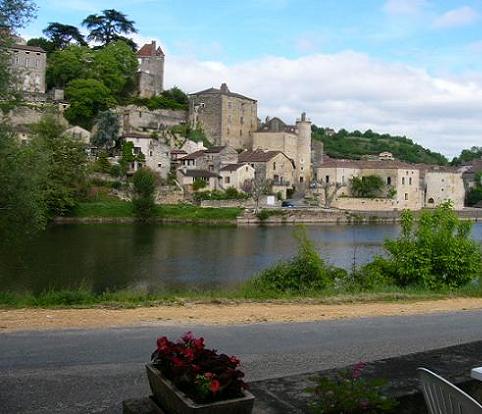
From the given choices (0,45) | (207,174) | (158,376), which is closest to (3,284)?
(0,45)

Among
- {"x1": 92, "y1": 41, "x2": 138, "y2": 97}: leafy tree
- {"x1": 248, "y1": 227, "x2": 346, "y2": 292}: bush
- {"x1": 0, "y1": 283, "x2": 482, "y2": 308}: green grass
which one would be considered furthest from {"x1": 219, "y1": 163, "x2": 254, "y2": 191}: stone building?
{"x1": 0, "y1": 283, "x2": 482, "y2": 308}: green grass

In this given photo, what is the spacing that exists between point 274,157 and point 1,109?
55889mm

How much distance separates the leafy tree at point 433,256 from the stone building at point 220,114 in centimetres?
5722

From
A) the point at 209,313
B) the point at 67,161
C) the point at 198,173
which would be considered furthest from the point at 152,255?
the point at 198,173

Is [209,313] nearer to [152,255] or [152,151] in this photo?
[152,255]

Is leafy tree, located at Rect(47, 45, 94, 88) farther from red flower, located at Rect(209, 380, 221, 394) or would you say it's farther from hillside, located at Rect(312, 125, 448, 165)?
red flower, located at Rect(209, 380, 221, 394)

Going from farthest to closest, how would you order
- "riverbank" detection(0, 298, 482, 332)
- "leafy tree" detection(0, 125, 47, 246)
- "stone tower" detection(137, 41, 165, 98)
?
"stone tower" detection(137, 41, 165, 98) → "leafy tree" detection(0, 125, 47, 246) → "riverbank" detection(0, 298, 482, 332)

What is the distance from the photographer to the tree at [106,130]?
63281 millimetres

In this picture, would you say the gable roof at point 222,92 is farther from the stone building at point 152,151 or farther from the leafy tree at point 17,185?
the leafy tree at point 17,185

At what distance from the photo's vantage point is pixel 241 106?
75.9 m

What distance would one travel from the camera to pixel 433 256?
17.0m

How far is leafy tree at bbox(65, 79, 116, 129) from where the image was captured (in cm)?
6494

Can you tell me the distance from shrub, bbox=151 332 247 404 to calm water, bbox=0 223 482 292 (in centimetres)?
1626

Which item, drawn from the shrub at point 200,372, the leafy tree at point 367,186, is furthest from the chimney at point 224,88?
the shrub at point 200,372
